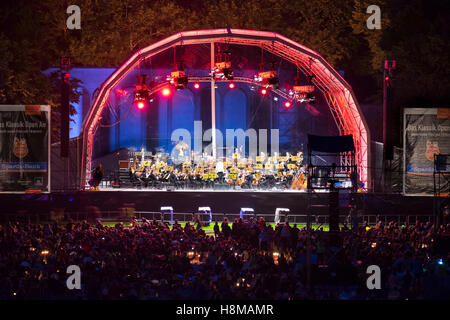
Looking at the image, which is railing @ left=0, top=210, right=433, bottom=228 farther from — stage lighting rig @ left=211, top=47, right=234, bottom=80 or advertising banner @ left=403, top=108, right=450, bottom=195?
stage lighting rig @ left=211, top=47, right=234, bottom=80

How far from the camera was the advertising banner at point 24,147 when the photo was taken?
2177 centimetres

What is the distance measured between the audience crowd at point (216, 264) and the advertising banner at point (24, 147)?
7.25 meters

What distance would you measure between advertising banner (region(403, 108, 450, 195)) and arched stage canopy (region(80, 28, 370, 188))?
5.61 feet

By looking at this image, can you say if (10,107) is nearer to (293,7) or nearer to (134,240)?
(134,240)

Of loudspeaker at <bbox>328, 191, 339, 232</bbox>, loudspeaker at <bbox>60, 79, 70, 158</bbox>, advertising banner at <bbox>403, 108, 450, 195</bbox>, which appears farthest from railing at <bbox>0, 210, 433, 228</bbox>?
loudspeaker at <bbox>328, 191, 339, 232</bbox>

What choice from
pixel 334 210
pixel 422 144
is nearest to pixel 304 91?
pixel 422 144

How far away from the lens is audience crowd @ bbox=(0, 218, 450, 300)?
9.80m

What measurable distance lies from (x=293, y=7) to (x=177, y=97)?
37.6 ft

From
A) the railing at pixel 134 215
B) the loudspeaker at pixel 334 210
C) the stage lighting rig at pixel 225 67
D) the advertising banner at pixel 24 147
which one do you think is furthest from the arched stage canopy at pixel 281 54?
the loudspeaker at pixel 334 210

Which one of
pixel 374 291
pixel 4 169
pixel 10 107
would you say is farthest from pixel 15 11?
pixel 374 291

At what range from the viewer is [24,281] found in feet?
34.5
